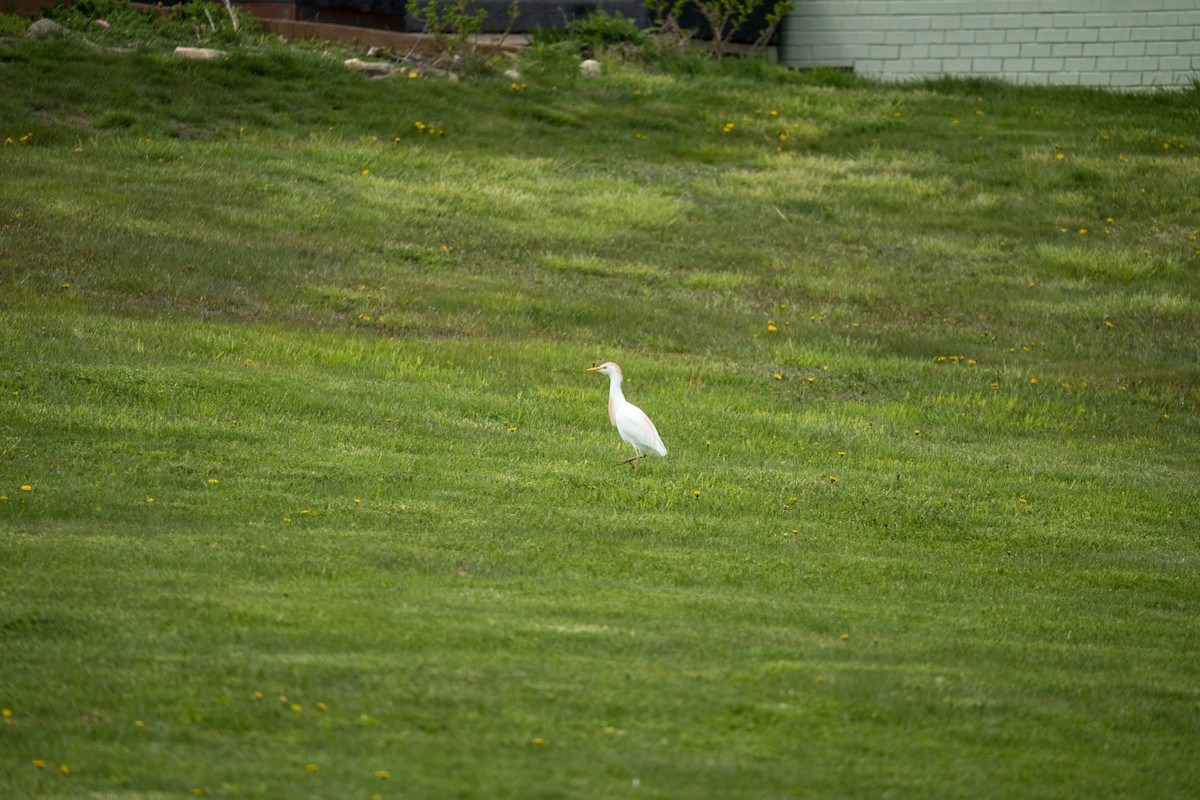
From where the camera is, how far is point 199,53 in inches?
881

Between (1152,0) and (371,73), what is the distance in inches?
598

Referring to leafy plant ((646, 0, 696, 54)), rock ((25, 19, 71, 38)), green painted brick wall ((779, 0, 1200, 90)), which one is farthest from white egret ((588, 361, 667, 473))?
green painted brick wall ((779, 0, 1200, 90))

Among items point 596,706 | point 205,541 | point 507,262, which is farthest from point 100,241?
point 596,706

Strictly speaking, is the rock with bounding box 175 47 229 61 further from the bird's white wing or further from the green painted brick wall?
the bird's white wing

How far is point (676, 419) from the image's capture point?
1187 centimetres

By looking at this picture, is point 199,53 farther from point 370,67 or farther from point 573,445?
point 573,445

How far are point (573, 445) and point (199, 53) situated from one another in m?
14.4

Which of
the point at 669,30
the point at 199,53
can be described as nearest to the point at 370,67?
the point at 199,53

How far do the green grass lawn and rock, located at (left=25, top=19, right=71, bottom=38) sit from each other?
83 centimetres

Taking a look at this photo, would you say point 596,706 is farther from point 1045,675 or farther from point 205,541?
point 205,541

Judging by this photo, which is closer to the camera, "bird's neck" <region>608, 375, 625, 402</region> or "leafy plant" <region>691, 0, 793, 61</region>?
"bird's neck" <region>608, 375, 625, 402</region>

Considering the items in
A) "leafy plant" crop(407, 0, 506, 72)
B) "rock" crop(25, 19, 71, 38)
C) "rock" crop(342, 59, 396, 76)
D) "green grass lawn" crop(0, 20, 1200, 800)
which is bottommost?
"green grass lawn" crop(0, 20, 1200, 800)

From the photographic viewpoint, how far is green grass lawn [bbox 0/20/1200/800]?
552 cm

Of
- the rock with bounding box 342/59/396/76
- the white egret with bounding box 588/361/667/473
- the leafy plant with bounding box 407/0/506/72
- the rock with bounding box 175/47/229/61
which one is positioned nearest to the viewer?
the white egret with bounding box 588/361/667/473
